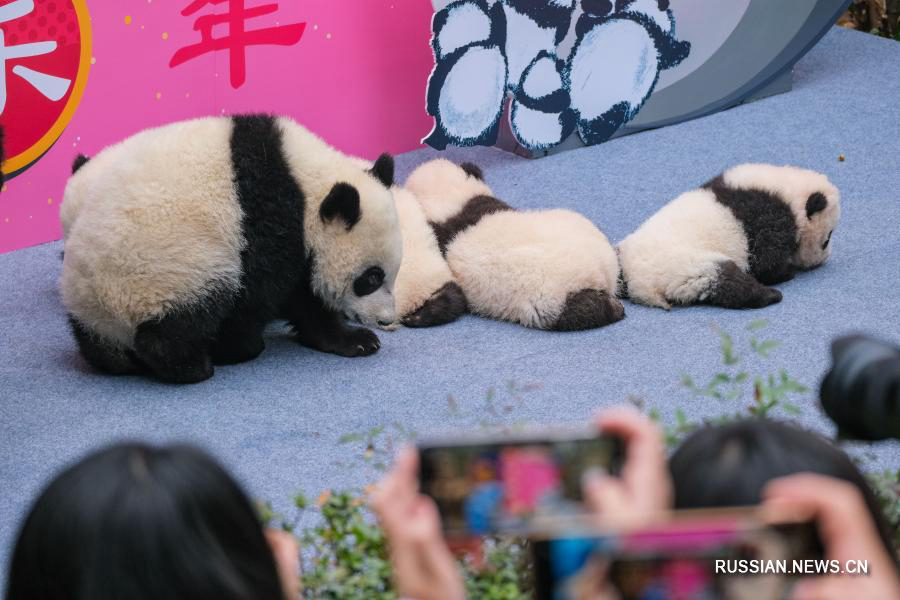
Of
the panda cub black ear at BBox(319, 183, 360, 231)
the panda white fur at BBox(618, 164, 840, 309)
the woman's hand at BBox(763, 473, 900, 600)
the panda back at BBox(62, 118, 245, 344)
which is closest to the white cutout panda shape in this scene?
the panda white fur at BBox(618, 164, 840, 309)

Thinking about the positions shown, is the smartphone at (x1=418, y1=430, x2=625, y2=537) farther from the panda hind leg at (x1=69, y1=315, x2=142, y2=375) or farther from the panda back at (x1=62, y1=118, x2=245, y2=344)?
the panda hind leg at (x1=69, y1=315, x2=142, y2=375)

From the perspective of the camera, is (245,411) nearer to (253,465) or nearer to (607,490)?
(253,465)

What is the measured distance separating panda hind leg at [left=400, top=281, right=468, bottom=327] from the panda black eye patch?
1.04 feet

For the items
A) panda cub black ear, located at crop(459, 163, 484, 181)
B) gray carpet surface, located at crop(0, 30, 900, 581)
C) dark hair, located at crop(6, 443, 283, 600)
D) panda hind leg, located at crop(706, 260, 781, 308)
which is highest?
dark hair, located at crop(6, 443, 283, 600)

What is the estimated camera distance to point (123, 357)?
342 centimetres

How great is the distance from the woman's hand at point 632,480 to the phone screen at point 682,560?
51mm

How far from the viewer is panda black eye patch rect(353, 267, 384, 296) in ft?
11.5

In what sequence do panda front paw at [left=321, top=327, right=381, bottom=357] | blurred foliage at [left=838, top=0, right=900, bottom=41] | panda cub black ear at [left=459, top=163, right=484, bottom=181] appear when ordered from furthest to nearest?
1. blurred foliage at [left=838, top=0, right=900, bottom=41]
2. panda cub black ear at [left=459, top=163, right=484, bottom=181]
3. panda front paw at [left=321, top=327, right=381, bottom=357]

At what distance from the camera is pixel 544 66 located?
5086mm

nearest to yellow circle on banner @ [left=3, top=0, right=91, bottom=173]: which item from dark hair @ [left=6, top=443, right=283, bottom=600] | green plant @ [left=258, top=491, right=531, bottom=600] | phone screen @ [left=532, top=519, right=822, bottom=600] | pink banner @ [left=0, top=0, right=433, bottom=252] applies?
pink banner @ [left=0, top=0, right=433, bottom=252]

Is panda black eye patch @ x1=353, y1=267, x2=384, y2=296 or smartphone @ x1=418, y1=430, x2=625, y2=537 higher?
smartphone @ x1=418, y1=430, x2=625, y2=537

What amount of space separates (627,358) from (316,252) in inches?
39.6

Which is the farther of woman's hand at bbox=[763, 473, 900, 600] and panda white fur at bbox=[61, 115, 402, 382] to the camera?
panda white fur at bbox=[61, 115, 402, 382]

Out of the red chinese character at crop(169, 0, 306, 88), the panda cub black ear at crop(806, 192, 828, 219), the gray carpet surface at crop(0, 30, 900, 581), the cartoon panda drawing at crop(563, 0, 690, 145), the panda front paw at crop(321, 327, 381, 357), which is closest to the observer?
the gray carpet surface at crop(0, 30, 900, 581)
